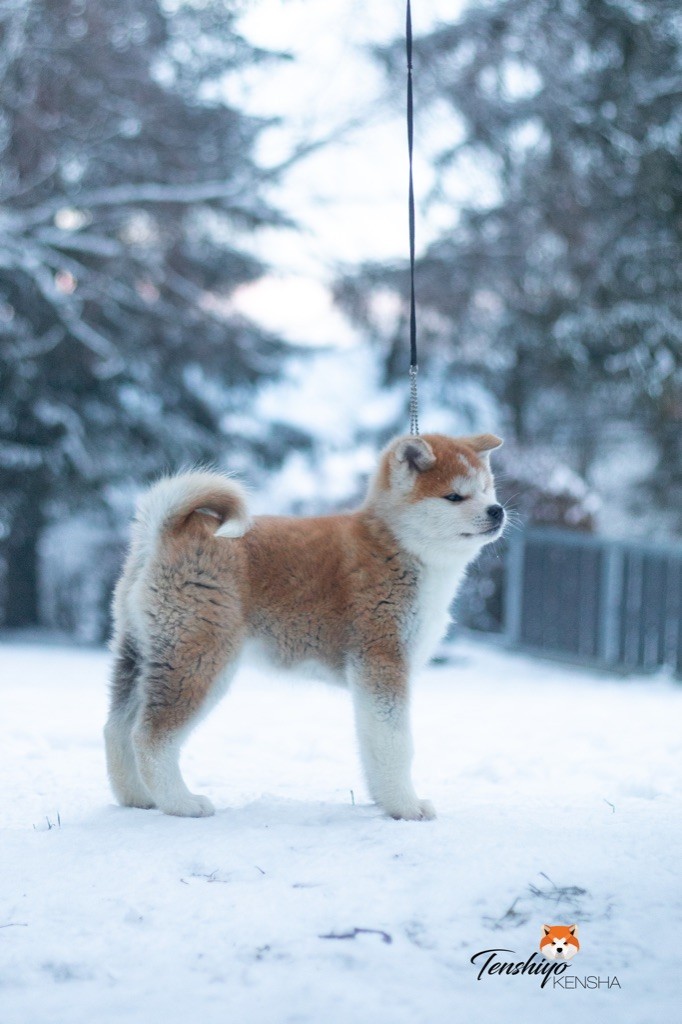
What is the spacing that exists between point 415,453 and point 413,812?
140 cm

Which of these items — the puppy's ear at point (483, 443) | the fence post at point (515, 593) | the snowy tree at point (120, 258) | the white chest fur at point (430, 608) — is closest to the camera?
the white chest fur at point (430, 608)

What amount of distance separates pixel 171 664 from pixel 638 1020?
6.61ft

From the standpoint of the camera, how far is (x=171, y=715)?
3.60m

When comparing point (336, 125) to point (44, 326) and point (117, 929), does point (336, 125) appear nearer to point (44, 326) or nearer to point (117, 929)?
point (44, 326)

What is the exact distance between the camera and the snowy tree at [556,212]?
10.3m

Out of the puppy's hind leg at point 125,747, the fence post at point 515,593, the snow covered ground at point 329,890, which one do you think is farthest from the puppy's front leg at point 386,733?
the fence post at point 515,593

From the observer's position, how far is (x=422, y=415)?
1216 centimetres

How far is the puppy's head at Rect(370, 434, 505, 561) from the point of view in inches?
151

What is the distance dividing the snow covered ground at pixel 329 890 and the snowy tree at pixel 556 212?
7.32m

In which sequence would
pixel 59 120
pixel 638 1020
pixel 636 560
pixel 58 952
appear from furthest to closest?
pixel 59 120, pixel 636 560, pixel 58 952, pixel 638 1020

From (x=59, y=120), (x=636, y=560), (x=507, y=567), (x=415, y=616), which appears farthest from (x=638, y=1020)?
(x=59, y=120)

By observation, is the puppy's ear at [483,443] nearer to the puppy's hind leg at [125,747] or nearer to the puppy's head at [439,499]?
the puppy's head at [439,499]

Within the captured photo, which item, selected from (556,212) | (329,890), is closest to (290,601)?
(329,890)

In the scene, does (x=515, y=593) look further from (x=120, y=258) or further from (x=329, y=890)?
(x=329, y=890)
